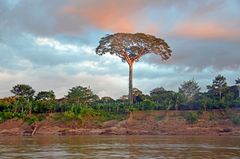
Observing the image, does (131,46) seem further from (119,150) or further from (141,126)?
(119,150)

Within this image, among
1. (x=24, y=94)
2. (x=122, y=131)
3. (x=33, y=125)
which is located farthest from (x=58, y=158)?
(x=24, y=94)

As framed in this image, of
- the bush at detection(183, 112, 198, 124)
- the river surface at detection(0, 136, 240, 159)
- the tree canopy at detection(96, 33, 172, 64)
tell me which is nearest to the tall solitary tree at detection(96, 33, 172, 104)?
the tree canopy at detection(96, 33, 172, 64)

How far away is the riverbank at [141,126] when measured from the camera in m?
55.6

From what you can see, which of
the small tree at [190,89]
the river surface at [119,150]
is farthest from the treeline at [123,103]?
the river surface at [119,150]

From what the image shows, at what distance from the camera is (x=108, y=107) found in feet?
213

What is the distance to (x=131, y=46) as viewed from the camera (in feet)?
215

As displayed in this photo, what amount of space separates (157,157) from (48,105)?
46.2m

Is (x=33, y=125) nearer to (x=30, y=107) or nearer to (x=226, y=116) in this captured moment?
(x=30, y=107)

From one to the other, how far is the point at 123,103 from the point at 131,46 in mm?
9551

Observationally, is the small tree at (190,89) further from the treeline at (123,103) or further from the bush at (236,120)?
the bush at (236,120)

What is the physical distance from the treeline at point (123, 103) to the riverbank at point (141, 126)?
4.79 feet

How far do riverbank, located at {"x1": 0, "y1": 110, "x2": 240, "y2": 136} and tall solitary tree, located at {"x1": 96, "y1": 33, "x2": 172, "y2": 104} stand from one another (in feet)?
23.2

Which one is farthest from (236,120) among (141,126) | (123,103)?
(123,103)

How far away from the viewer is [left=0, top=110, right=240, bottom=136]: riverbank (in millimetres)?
55562
